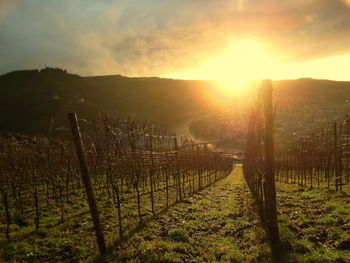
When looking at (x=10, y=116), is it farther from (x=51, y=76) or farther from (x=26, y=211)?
(x=26, y=211)

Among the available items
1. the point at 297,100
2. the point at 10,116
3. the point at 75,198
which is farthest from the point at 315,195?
the point at 297,100

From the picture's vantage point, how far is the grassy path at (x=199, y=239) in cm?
686

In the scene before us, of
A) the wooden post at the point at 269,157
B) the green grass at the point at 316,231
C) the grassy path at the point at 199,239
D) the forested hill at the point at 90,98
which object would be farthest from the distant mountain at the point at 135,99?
the wooden post at the point at 269,157

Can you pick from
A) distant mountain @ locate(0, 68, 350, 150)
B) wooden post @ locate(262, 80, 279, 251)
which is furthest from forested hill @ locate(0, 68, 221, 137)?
wooden post @ locate(262, 80, 279, 251)

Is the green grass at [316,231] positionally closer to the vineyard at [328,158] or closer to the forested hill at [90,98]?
the vineyard at [328,158]

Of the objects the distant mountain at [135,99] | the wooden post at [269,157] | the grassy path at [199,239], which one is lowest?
the grassy path at [199,239]

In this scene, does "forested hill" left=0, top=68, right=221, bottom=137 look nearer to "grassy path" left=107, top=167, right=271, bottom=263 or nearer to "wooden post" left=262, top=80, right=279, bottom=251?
"grassy path" left=107, top=167, right=271, bottom=263

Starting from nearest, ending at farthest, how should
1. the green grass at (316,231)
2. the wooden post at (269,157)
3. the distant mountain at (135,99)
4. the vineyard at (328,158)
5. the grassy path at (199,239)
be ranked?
1. the green grass at (316,231)
2. the grassy path at (199,239)
3. the wooden post at (269,157)
4. the vineyard at (328,158)
5. the distant mountain at (135,99)

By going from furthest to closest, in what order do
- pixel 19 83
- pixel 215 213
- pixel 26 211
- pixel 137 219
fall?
pixel 19 83
pixel 26 211
pixel 215 213
pixel 137 219

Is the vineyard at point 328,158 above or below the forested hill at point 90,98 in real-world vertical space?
below

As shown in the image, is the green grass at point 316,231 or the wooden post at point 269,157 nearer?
the green grass at point 316,231

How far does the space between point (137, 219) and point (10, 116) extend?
10125 centimetres

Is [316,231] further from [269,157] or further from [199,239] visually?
[199,239]

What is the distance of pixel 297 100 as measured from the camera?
11506cm
